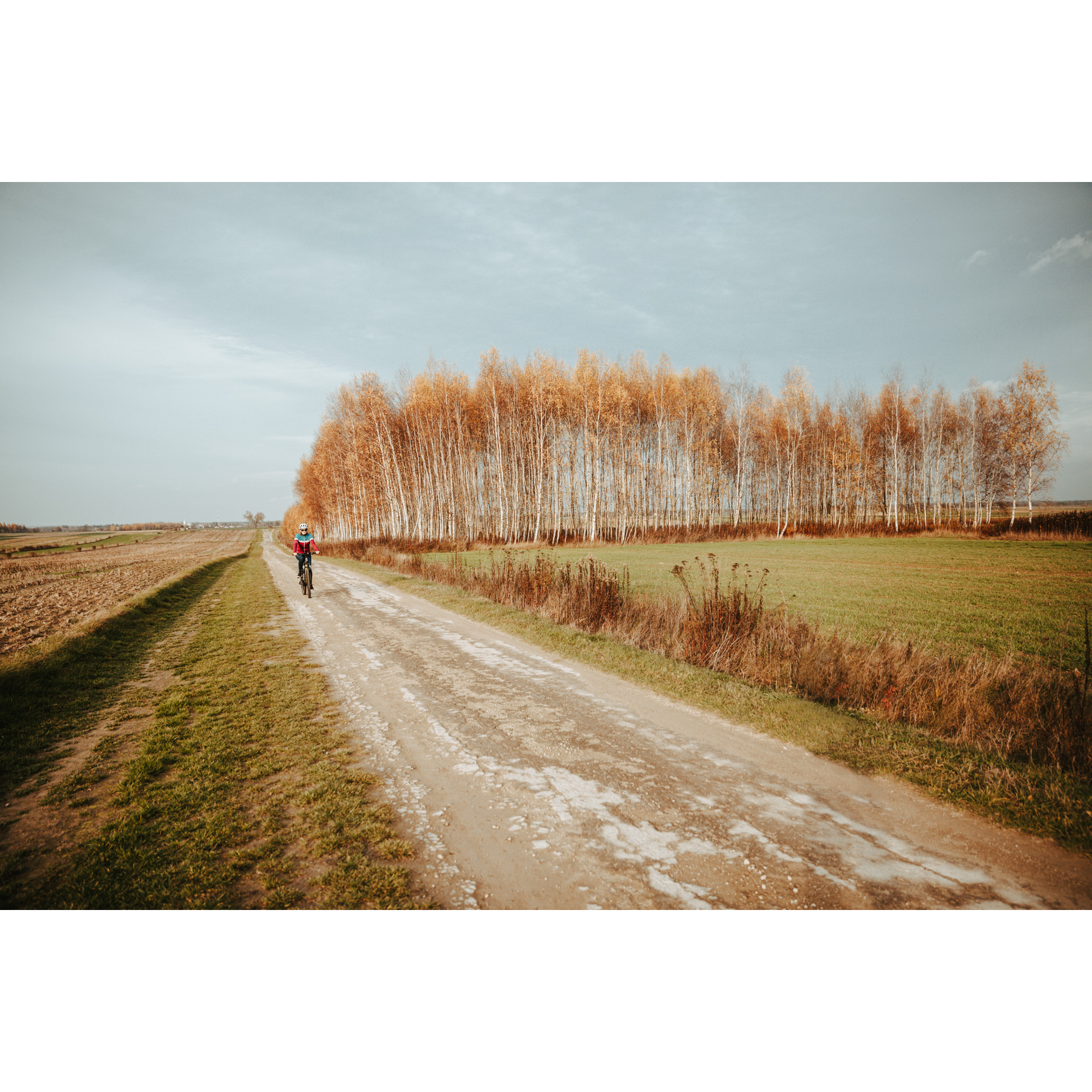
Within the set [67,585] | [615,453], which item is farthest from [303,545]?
[615,453]

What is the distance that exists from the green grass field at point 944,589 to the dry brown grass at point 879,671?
1593 millimetres

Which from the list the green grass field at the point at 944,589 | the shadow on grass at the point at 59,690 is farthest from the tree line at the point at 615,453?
the shadow on grass at the point at 59,690

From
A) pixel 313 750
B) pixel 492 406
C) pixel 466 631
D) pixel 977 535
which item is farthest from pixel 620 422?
pixel 313 750

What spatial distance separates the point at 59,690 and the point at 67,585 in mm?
19784

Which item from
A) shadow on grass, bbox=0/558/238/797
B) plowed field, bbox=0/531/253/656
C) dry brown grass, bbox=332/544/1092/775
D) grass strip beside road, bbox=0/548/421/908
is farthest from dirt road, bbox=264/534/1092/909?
plowed field, bbox=0/531/253/656

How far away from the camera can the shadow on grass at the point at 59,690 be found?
17.3 ft

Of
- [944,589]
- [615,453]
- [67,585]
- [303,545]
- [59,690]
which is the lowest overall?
[59,690]

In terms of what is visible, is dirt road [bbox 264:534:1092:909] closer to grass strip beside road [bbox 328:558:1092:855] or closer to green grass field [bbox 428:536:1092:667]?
grass strip beside road [bbox 328:558:1092:855]

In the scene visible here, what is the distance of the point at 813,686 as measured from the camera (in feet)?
22.7

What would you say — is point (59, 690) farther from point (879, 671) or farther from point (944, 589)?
point (944, 589)

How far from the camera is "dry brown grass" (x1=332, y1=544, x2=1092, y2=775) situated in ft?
17.1

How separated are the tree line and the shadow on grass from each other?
31429mm

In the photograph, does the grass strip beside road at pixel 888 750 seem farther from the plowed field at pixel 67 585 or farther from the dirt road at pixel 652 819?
the plowed field at pixel 67 585

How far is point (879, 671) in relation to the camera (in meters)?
6.73
